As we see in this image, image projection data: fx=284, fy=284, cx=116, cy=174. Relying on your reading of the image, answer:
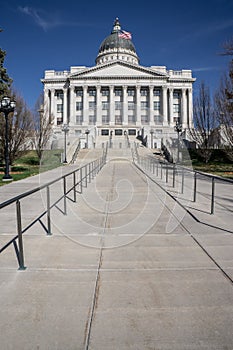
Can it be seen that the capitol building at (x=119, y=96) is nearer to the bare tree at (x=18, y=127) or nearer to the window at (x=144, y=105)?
the window at (x=144, y=105)

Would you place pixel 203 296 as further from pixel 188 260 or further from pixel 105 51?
pixel 105 51

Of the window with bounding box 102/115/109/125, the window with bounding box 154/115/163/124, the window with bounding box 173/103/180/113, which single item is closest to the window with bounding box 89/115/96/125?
the window with bounding box 102/115/109/125

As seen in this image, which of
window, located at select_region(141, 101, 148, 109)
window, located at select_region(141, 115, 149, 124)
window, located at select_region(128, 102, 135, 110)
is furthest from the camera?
window, located at select_region(141, 101, 148, 109)

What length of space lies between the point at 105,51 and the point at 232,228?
100 metres

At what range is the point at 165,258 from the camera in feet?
14.4

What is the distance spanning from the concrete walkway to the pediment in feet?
255

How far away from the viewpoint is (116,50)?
93.8m

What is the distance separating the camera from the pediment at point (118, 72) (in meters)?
77.9

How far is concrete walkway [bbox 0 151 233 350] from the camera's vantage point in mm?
2549

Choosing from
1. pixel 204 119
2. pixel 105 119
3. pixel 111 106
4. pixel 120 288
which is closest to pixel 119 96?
pixel 111 106

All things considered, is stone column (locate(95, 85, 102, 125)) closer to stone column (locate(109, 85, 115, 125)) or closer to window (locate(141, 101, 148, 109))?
stone column (locate(109, 85, 115, 125))

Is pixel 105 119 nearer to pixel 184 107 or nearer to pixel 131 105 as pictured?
pixel 131 105

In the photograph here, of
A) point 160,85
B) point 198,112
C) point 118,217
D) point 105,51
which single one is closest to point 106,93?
point 160,85

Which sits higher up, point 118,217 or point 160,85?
point 160,85
